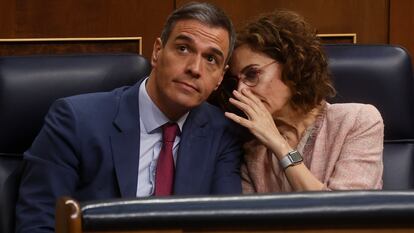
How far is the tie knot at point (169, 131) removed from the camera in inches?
64.3

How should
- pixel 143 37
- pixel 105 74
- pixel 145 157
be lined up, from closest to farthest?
pixel 145 157 < pixel 105 74 < pixel 143 37

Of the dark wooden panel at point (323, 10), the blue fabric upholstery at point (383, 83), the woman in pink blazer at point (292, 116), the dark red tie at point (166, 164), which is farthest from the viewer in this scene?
the dark wooden panel at point (323, 10)

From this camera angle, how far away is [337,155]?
1712 mm

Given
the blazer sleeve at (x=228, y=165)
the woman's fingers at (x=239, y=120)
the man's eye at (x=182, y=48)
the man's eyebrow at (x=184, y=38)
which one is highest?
the man's eyebrow at (x=184, y=38)

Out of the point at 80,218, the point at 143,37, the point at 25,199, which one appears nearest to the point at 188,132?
the point at 25,199

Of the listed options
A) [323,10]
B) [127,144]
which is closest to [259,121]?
[127,144]

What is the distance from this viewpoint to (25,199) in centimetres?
152

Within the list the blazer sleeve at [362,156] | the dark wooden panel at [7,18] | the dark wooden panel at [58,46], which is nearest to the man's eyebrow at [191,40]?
the blazer sleeve at [362,156]

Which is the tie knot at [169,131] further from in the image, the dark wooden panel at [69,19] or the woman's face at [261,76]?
the dark wooden panel at [69,19]

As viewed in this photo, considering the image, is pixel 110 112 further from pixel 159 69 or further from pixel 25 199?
pixel 25 199

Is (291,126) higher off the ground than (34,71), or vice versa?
(34,71)

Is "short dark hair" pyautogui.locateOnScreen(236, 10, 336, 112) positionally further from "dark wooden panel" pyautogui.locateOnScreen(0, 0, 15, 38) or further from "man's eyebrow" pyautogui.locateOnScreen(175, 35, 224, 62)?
"dark wooden panel" pyautogui.locateOnScreen(0, 0, 15, 38)

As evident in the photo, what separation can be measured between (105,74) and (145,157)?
254mm

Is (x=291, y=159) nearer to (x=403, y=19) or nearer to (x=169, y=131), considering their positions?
(x=169, y=131)
